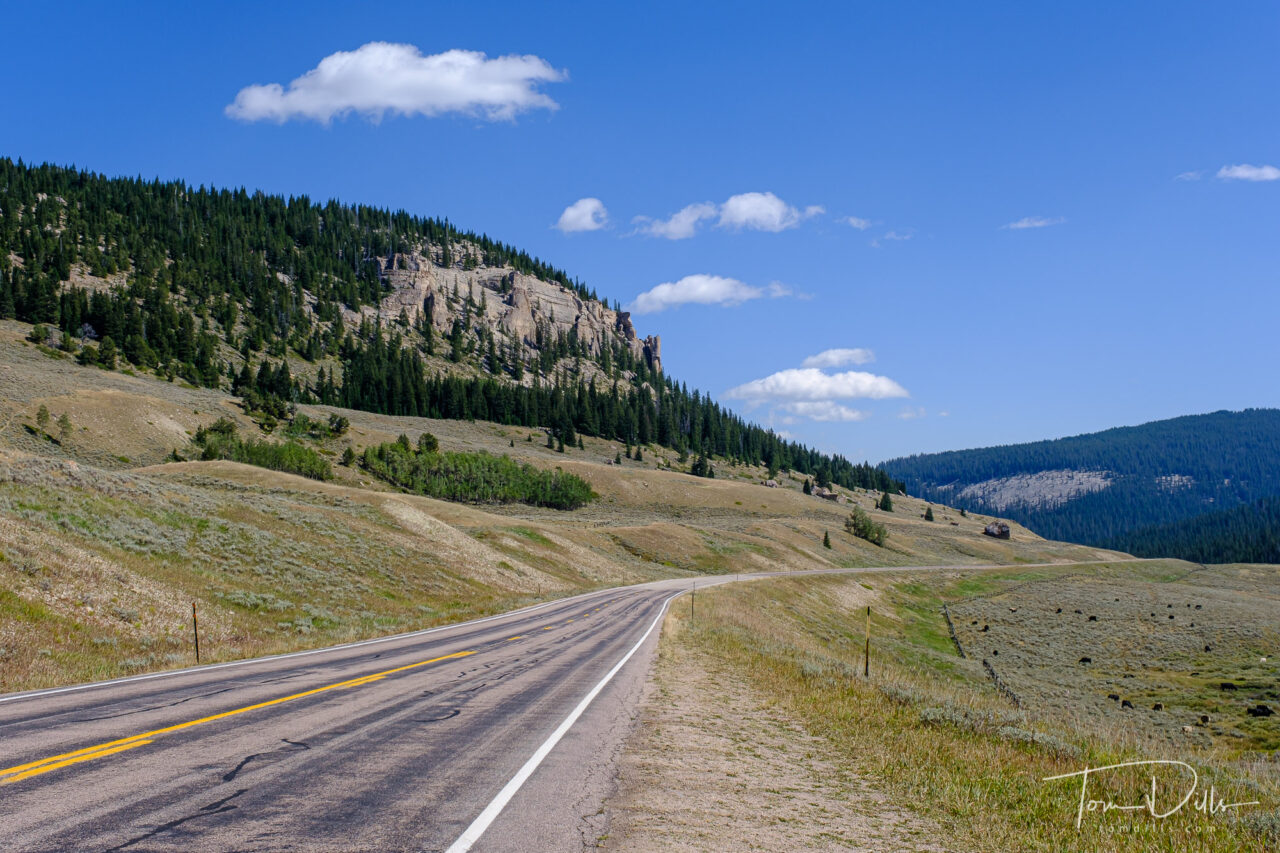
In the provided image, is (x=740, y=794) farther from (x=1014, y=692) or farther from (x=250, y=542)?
(x=250, y=542)

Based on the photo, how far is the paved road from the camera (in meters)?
5.61

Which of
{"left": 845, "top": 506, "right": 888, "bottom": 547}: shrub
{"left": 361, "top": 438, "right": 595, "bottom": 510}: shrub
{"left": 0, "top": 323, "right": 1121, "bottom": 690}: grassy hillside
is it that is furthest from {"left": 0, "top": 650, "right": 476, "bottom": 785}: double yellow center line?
{"left": 845, "top": 506, "right": 888, "bottom": 547}: shrub

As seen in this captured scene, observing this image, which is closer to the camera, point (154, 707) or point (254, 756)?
point (254, 756)

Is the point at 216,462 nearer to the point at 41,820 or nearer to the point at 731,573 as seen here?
the point at 731,573

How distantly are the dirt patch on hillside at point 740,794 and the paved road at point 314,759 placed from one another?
0.40m

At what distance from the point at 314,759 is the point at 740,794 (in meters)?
4.67

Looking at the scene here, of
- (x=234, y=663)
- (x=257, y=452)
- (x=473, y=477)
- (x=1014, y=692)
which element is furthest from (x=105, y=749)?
(x=473, y=477)

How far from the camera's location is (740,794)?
293 inches

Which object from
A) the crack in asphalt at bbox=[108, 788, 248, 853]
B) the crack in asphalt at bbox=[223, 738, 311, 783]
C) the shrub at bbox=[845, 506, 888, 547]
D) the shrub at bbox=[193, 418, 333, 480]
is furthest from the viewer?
the shrub at bbox=[845, 506, 888, 547]

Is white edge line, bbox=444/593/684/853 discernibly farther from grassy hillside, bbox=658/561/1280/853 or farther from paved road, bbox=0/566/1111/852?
grassy hillside, bbox=658/561/1280/853

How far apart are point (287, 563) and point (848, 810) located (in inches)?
1206

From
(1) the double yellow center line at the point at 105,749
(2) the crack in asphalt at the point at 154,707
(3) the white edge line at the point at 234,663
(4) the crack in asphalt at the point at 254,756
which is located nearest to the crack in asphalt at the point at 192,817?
(4) the crack in asphalt at the point at 254,756

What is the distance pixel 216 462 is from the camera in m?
63.7

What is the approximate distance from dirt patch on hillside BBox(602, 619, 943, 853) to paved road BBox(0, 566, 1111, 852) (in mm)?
404
